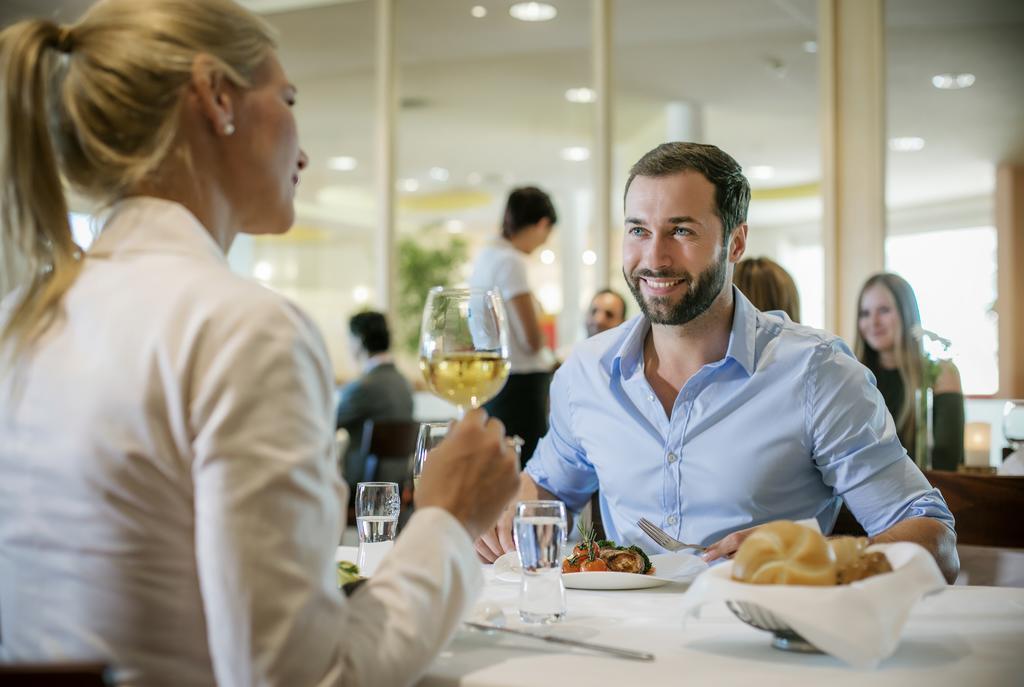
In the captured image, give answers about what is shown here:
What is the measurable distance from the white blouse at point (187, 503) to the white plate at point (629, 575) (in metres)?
0.56

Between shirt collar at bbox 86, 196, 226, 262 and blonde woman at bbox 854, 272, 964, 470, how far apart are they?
2.70 metres

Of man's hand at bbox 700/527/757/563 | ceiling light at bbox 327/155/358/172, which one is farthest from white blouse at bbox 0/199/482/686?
ceiling light at bbox 327/155/358/172

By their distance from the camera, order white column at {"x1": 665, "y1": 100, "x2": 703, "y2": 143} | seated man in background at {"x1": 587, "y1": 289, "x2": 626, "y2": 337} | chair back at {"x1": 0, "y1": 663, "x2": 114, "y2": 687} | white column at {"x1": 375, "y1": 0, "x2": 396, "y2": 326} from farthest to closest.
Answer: white column at {"x1": 375, "y1": 0, "x2": 396, "y2": 326} → white column at {"x1": 665, "y1": 100, "x2": 703, "y2": 143} → seated man in background at {"x1": 587, "y1": 289, "x2": 626, "y2": 337} → chair back at {"x1": 0, "y1": 663, "x2": 114, "y2": 687}

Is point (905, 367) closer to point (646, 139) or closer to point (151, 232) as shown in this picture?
point (646, 139)

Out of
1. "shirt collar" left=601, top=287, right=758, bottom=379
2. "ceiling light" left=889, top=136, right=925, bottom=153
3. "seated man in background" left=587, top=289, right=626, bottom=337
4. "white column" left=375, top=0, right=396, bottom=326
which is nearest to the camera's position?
"shirt collar" left=601, top=287, right=758, bottom=379

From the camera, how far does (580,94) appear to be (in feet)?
22.6

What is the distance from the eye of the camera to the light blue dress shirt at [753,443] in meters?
1.94

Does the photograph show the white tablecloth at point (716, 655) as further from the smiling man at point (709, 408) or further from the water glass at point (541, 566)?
the smiling man at point (709, 408)

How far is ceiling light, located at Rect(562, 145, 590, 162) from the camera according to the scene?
686 cm

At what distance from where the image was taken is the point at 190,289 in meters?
1.02

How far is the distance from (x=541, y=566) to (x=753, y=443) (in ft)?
2.52

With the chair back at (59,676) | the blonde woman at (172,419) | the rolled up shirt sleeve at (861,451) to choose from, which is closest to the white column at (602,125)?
the rolled up shirt sleeve at (861,451)

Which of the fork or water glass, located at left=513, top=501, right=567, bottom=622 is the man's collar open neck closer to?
the fork

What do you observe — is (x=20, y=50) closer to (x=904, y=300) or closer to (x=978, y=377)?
(x=904, y=300)
